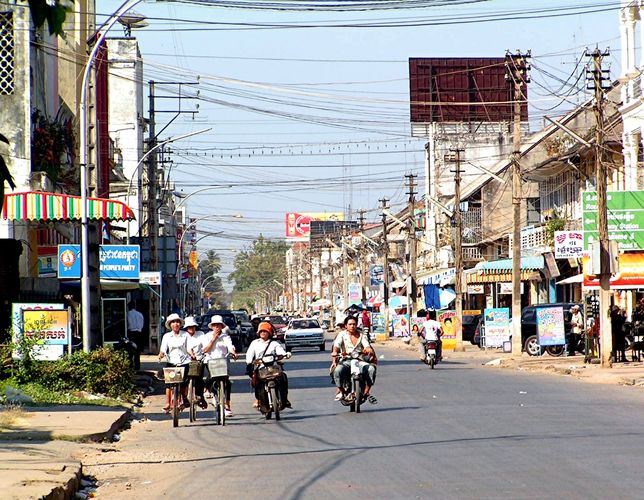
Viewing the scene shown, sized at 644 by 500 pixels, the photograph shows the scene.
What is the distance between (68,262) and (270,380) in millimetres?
11176

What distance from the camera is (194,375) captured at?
20.9m

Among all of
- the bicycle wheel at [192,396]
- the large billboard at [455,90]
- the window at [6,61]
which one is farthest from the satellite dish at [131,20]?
the large billboard at [455,90]

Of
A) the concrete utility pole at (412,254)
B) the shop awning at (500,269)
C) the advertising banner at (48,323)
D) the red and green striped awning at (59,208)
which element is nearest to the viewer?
the advertising banner at (48,323)

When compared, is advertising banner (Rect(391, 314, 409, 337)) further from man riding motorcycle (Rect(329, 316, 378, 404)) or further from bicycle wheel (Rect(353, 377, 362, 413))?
bicycle wheel (Rect(353, 377, 362, 413))

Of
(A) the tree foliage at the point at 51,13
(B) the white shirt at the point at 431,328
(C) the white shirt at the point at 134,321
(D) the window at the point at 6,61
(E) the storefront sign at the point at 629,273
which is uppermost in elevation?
(D) the window at the point at 6,61

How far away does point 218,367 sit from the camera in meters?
20.6

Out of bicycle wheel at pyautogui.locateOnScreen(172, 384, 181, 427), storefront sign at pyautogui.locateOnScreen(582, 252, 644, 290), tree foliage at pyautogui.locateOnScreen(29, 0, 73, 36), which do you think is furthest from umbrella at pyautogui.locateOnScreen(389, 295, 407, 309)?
tree foliage at pyautogui.locateOnScreen(29, 0, 73, 36)

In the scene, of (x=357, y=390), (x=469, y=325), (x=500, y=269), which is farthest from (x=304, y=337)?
(x=357, y=390)

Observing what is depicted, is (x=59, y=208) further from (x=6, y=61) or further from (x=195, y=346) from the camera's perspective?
(x=6, y=61)

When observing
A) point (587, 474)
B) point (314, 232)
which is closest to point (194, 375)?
point (587, 474)

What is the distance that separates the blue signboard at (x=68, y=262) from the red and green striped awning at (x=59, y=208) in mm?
4231

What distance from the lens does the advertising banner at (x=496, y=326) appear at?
164 feet

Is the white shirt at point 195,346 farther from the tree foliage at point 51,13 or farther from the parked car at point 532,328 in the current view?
the parked car at point 532,328

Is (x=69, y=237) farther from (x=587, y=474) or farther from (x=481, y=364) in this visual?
(x=587, y=474)
